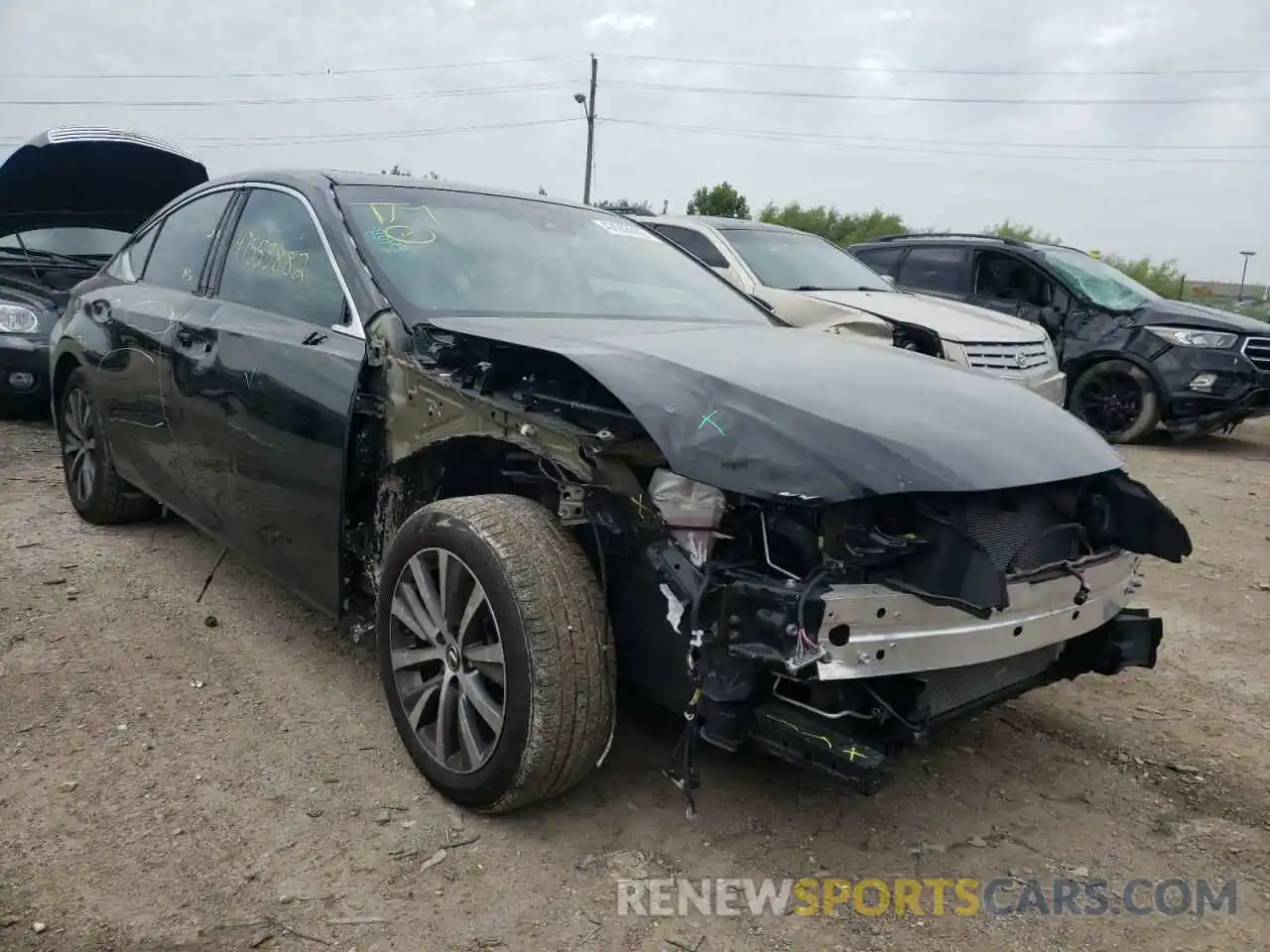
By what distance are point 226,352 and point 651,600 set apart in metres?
1.96

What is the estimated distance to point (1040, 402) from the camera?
2816 millimetres

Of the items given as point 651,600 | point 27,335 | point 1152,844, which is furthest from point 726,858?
point 27,335

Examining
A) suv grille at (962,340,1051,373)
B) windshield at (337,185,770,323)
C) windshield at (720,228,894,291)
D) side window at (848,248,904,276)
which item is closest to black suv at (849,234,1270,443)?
side window at (848,248,904,276)

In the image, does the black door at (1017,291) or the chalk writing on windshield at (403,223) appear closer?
the chalk writing on windshield at (403,223)

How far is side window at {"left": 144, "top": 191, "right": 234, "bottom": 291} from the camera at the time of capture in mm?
4039

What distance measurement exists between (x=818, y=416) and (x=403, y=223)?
176 centimetres

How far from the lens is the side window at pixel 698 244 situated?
25.1 feet

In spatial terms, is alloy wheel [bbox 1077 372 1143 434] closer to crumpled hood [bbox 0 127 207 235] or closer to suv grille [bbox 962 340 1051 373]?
suv grille [bbox 962 340 1051 373]

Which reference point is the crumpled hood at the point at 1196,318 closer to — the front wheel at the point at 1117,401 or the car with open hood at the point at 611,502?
the front wheel at the point at 1117,401

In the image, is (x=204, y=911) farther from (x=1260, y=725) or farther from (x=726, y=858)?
(x=1260, y=725)

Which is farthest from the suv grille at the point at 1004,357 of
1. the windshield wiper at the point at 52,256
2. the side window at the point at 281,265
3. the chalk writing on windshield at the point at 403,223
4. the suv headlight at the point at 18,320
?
the windshield wiper at the point at 52,256

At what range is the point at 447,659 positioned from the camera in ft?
8.66

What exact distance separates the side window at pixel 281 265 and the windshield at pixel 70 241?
16.1 feet

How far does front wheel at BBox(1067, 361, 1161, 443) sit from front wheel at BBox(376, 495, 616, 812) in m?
7.74
